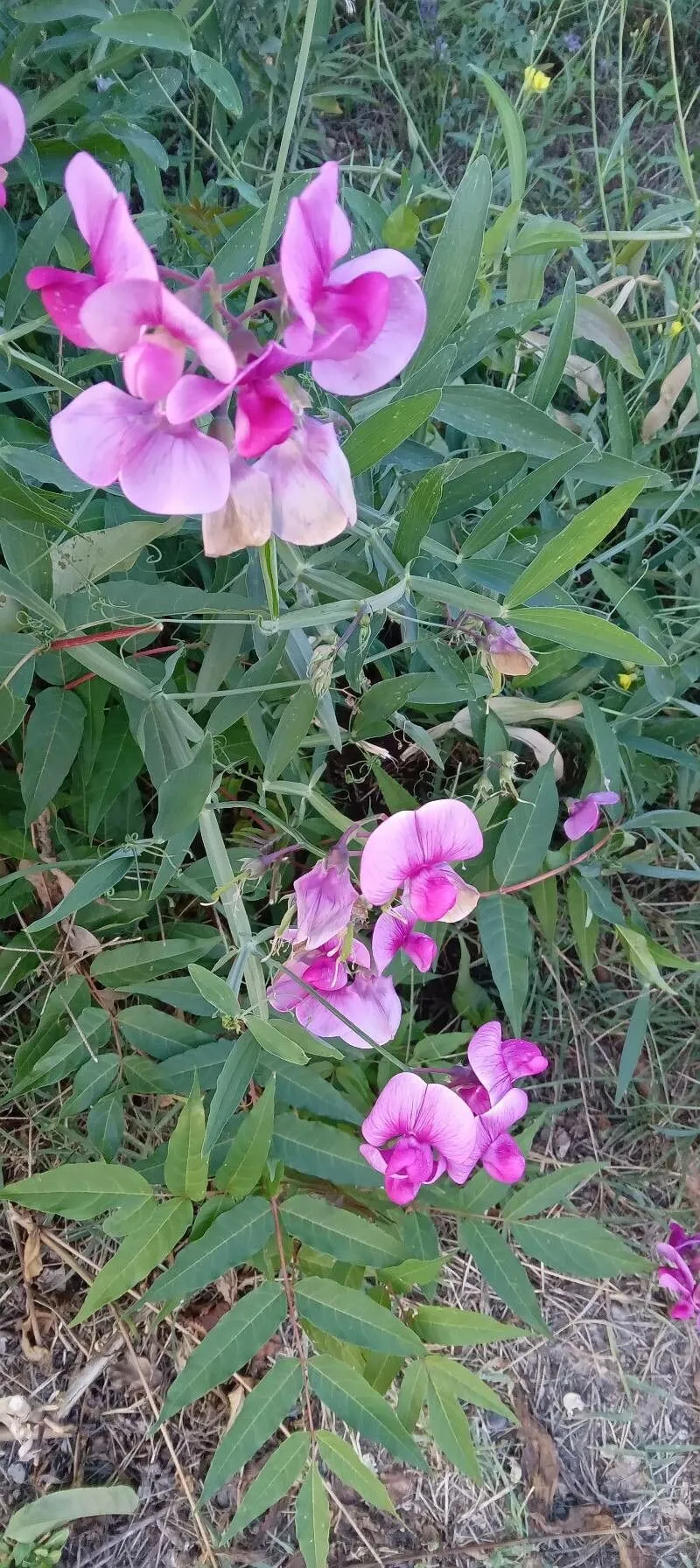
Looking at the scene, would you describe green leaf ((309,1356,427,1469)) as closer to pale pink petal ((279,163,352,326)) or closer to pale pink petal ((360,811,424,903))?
pale pink petal ((360,811,424,903))

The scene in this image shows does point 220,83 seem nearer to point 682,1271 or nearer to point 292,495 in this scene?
point 292,495

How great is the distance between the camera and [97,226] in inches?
21.5

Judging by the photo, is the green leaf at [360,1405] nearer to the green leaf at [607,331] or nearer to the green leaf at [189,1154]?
the green leaf at [189,1154]

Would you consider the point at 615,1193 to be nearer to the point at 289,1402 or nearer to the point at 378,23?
the point at 289,1402

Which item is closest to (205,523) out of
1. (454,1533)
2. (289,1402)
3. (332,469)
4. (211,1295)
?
(332,469)

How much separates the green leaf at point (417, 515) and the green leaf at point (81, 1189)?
705 mm

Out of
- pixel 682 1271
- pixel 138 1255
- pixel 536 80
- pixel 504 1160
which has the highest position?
pixel 536 80

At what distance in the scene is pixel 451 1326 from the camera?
1.15 m

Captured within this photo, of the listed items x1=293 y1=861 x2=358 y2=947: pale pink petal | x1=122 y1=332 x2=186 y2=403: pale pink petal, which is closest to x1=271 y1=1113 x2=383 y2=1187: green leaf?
x1=293 y1=861 x2=358 y2=947: pale pink petal

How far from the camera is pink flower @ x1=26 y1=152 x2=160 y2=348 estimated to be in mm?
519

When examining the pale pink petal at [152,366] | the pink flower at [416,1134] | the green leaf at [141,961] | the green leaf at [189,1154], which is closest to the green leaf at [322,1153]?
the pink flower at [416,1134]

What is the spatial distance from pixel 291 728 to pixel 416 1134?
512mm

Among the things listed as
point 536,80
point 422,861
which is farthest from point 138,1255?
point 536,80

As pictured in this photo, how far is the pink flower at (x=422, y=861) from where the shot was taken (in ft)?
2.95
